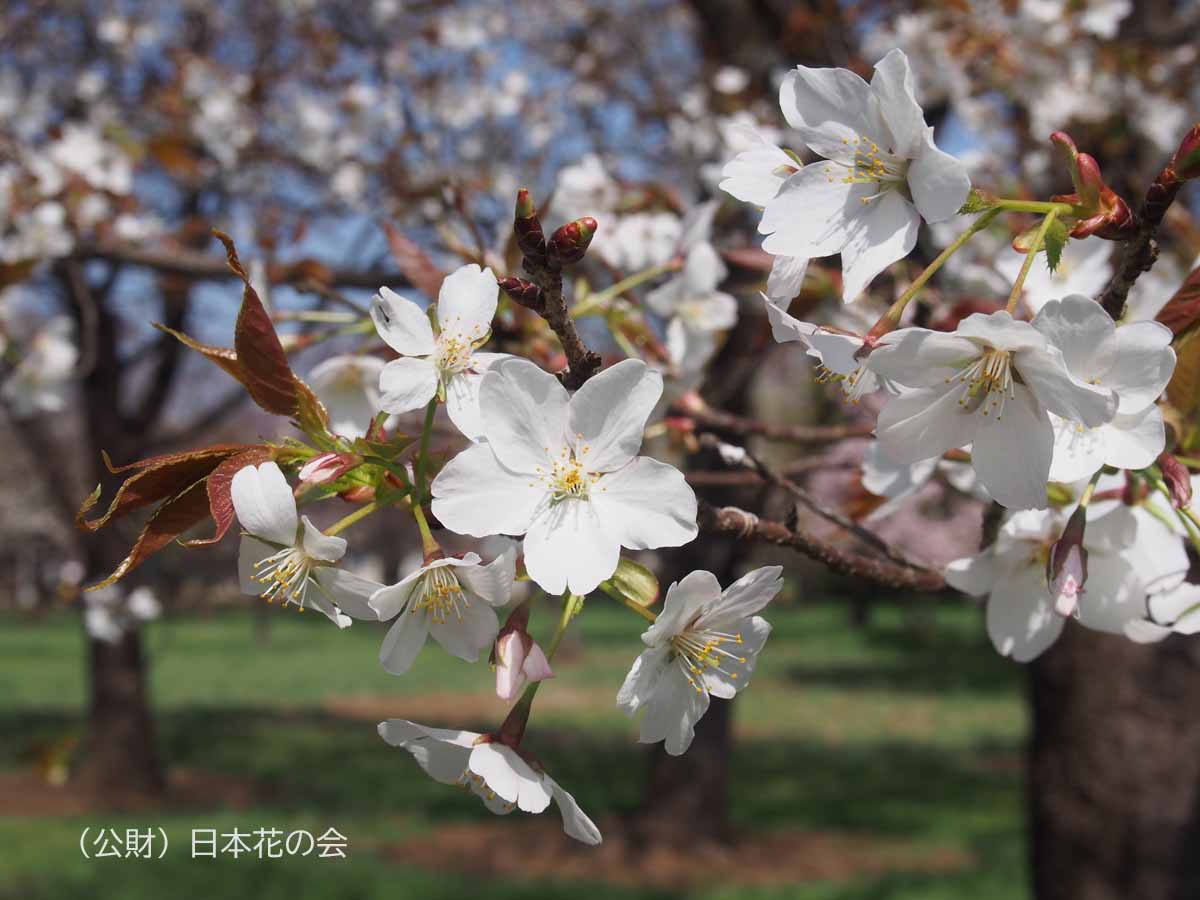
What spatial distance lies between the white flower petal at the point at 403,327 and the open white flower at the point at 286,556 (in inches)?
6.2

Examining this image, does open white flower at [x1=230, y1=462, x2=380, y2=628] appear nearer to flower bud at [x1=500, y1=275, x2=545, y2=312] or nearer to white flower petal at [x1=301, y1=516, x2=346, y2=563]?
white flower petal at [x1=301, y1=516, x2=346, y2=563]

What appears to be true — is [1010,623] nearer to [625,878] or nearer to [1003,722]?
[625,878]

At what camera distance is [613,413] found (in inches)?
31.5

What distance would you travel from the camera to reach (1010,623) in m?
1.10

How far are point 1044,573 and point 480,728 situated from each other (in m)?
8.84

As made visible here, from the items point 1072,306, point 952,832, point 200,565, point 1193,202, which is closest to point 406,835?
point 952,832

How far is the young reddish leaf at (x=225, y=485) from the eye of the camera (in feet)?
2.46

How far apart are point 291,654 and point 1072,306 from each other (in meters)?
18.3

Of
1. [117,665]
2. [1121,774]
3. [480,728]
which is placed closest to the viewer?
[1121,774]

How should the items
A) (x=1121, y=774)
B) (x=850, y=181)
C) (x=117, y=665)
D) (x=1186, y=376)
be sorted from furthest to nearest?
(x=117, y=665) → (x=1121, y=774) → (x=1186, y=376) → (x=850, y=181)

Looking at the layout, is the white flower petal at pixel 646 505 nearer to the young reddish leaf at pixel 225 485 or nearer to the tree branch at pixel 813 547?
the tree branch at pixel 813 547

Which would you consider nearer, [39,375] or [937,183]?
[937,183]

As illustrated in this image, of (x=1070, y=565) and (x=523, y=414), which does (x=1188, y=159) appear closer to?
(x=1070, y=565)

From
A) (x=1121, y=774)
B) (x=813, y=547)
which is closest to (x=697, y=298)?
(x=813, y=547)
